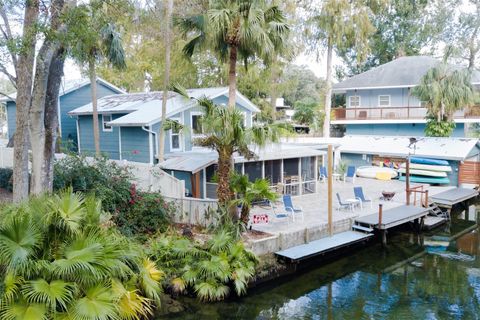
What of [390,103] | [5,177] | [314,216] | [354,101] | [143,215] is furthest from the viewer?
[354,101]

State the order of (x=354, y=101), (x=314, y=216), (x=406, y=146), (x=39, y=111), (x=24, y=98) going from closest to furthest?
(x=24, y=98)
(x=39, y=111)
(x=314, y=216)
(x=406, y=146)
(x=354, y=101)

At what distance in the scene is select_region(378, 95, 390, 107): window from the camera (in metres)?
33.4

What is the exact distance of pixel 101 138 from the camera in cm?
2317

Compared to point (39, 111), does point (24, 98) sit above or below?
above

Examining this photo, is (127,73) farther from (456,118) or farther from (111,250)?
(111,250)

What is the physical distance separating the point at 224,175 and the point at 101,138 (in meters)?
12.8

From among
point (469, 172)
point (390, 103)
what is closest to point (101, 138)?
point (469, 172)

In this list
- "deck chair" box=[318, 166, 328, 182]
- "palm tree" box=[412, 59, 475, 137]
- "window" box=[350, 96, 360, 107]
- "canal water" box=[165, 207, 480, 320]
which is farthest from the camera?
"window" box=[350, 96, 360, 107]

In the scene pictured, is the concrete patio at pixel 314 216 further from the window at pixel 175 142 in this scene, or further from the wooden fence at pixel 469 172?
the window at pixel 175 142

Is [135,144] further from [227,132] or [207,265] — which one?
[207,265]

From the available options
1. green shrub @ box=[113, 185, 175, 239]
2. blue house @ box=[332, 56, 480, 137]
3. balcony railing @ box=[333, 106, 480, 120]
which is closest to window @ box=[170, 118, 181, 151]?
green shrub @ box=[113, 185, 175, 239]

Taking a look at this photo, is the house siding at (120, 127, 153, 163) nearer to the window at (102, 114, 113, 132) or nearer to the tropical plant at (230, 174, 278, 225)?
the window at (102, 114, 113, 132)

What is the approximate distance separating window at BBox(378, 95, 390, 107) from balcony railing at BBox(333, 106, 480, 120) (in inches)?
70.5

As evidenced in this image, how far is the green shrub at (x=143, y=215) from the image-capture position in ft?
42.6
